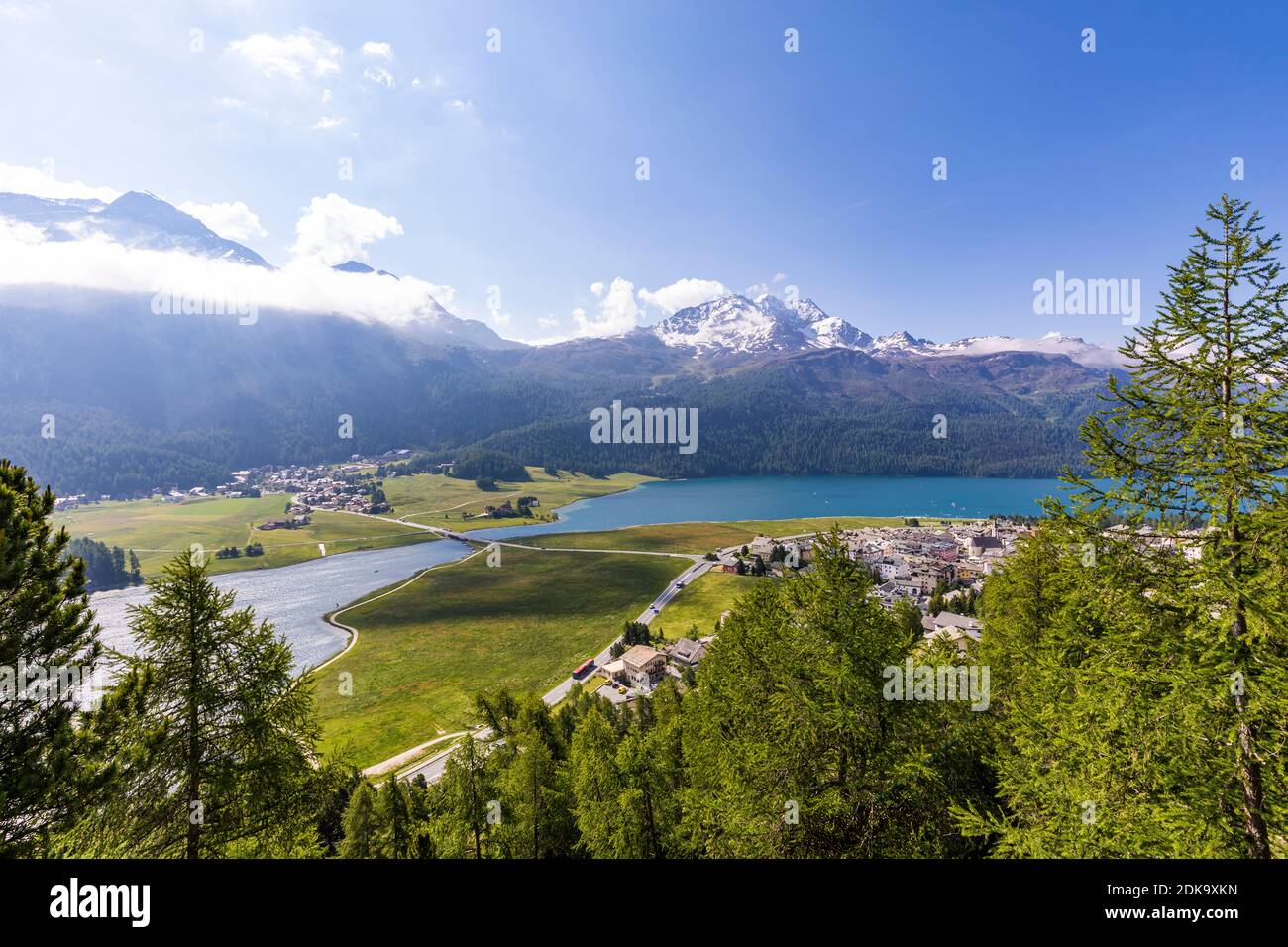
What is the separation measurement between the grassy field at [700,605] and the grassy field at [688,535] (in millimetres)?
28904

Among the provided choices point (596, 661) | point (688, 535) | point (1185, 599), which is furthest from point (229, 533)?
point (1185, 599)

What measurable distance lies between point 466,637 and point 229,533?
12289 centimetres

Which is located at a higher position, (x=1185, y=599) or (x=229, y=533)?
(x=1185, y=599)

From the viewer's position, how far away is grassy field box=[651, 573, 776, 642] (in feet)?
263

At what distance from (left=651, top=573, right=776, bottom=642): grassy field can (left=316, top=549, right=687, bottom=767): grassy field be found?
585cm

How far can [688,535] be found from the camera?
148500 mm

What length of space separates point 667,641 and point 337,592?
75.4 m

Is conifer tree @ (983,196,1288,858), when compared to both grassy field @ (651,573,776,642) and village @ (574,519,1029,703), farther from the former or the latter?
grassy field @ (651,573,776,642)

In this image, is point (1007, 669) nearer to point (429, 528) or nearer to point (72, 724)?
point (72, 724)

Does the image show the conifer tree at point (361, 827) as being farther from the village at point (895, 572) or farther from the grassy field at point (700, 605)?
the grassy field at point (700, 605)

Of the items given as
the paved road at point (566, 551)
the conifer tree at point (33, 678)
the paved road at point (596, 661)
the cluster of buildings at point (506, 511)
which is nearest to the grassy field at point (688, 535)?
the paved road at point (566, 551)

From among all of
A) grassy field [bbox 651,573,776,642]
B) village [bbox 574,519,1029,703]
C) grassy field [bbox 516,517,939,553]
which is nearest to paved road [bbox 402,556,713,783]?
grassy field [bbox 651,573,776,642]
